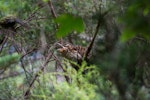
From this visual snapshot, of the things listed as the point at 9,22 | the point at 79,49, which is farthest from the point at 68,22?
the point at 9,22

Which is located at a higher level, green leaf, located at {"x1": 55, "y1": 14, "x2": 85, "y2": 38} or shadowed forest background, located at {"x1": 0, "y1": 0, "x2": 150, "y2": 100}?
green leaf, located at {"x1": 55, "y1": 14, "x2": 85, "y2": 38}

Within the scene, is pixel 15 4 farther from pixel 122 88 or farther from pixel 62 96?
pixel 122 88

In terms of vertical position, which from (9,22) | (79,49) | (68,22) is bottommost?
(79,49)

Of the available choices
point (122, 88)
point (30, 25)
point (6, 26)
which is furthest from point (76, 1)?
point (122, 88)

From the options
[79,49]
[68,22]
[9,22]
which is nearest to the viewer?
[68,22]

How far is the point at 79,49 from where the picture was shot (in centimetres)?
254

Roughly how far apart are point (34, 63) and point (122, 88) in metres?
2.98

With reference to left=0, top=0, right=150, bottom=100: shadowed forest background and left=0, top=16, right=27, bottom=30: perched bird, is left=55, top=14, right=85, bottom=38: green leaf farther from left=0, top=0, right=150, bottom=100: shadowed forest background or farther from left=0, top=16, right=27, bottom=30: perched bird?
left=0, top=16, right=27, bottom=30: perched bird

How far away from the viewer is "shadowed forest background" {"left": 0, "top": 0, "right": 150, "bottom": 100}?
54cm

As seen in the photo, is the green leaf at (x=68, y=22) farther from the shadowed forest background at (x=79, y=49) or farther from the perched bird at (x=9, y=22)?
the perched bird at (x=9, y=22)

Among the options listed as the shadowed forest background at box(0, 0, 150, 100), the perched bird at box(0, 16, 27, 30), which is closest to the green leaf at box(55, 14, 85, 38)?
the shadowed forest background at box(0, 0, 150, 100)

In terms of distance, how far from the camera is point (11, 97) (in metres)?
3.09

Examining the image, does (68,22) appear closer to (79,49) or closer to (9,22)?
(79,49)

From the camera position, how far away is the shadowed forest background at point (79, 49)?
0.54 metres
